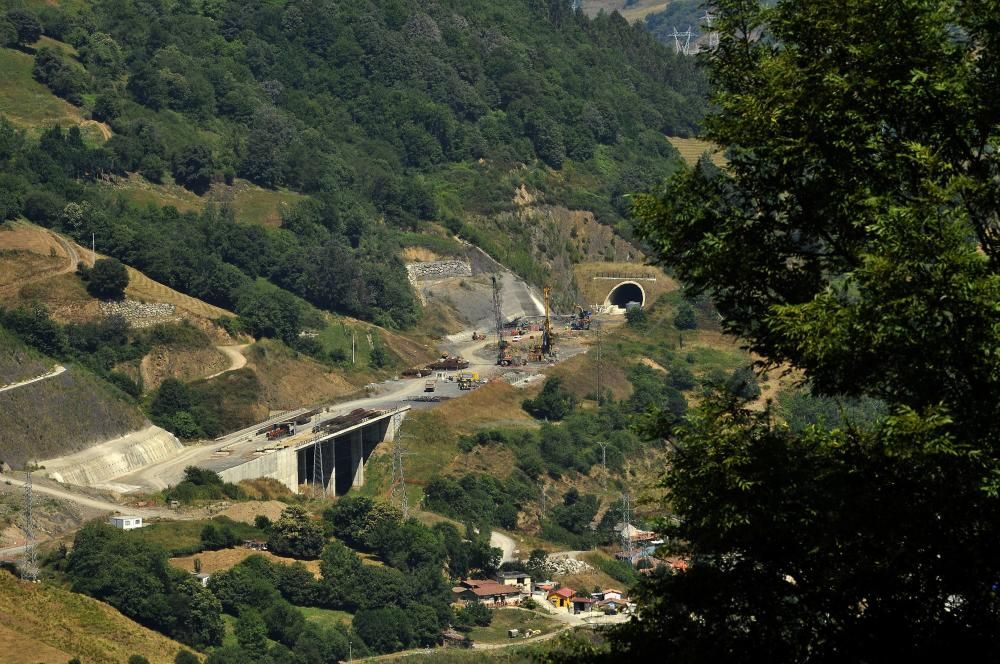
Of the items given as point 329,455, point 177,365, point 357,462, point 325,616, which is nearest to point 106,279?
point 177,365

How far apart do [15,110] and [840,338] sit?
180729 mm

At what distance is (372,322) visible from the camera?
18512cm

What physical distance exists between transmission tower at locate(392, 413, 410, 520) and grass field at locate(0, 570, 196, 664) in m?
34.5

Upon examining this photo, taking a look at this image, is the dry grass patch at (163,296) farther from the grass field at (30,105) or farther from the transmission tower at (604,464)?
the transmission tower at (604,464)

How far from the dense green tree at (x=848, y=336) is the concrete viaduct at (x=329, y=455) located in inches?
4262

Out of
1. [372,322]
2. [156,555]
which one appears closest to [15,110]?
[372,322]

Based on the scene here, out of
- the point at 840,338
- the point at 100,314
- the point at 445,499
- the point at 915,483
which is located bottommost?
the point at 445,499

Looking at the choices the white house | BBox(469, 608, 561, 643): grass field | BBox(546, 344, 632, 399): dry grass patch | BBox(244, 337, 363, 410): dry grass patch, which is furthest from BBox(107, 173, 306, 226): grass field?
BBox(469, 608, 561, 643): grass field

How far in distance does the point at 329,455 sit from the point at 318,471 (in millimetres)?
1592

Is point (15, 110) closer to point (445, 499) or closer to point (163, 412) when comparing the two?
point (163, 412)

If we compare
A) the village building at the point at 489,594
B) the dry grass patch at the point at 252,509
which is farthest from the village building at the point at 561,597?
the dry grass patch at the point at 252,509

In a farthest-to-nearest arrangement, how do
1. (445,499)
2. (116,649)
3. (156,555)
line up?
(445,499)
(156,555)
(116,649)

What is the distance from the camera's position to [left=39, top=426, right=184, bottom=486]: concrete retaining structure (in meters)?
125

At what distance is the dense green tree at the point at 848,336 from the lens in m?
20.4
